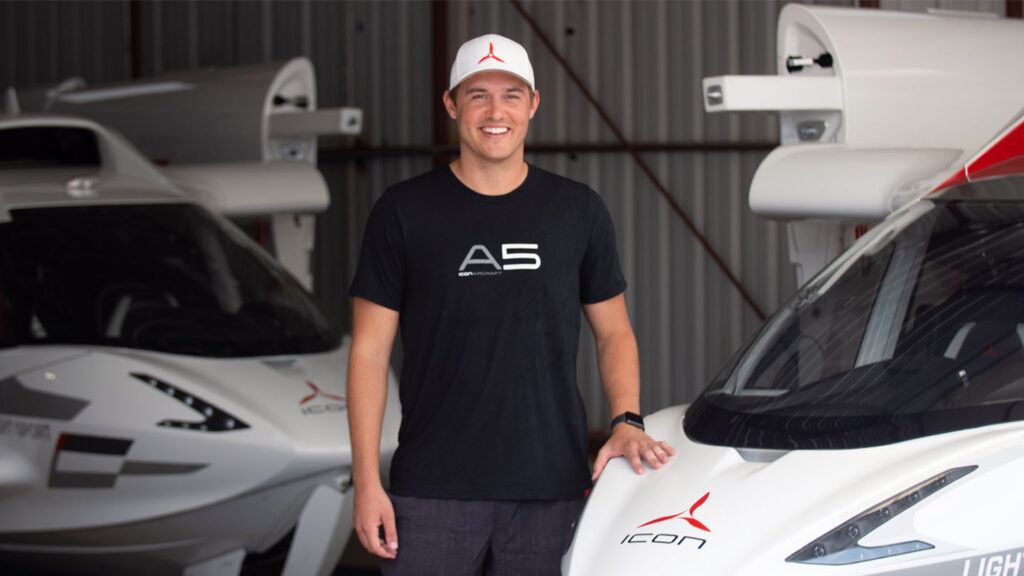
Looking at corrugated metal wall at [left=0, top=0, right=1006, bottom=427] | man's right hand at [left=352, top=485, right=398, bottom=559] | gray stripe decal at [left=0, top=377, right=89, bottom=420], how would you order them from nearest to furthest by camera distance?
man's right hand at [left=352, top=485, right=398, bottom=559] → gray stripe decal at [left=0, top=377, right=89, bottom=420] → corrugated metal wall at [left=0, top=0, right=1006, bottom=427]

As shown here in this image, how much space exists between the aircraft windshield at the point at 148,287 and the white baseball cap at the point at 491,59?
105 inches

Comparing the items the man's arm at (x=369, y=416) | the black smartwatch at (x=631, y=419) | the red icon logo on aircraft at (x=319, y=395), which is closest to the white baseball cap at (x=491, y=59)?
the man's arm at (x=369, y=416)

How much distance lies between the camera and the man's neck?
8.66 feet

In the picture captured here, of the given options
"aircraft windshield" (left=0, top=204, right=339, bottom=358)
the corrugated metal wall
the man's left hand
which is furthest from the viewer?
the corrugated metal wall

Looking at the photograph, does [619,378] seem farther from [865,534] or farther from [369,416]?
[865,534]

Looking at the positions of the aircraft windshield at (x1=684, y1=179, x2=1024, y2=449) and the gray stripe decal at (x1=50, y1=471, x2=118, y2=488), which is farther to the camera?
the gray stripe decal at (x1=50, y1=471, x2=118, y2=488)

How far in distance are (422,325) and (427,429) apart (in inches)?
9.0

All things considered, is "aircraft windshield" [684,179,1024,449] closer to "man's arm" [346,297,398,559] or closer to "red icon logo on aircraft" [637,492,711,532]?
"red icon logo on aircraft" [637,492,711,532]

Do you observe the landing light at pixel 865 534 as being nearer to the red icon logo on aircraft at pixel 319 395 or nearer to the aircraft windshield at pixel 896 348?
the aircraft windshield at pixel 896 348

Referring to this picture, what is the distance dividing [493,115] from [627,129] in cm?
671

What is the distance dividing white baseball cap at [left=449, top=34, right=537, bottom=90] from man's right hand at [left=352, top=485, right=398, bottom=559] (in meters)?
0.91

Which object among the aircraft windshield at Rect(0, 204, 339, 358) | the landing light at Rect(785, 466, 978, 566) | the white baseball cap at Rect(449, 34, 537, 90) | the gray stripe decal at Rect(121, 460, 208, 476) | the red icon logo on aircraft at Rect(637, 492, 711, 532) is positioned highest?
the white baseball cap at Rect(449, 34, 537, 90)

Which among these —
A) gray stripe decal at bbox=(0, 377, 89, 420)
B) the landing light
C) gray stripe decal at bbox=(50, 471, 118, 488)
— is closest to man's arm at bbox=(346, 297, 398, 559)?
the landing light

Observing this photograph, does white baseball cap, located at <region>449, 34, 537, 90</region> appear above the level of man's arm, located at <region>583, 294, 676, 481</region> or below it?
above
